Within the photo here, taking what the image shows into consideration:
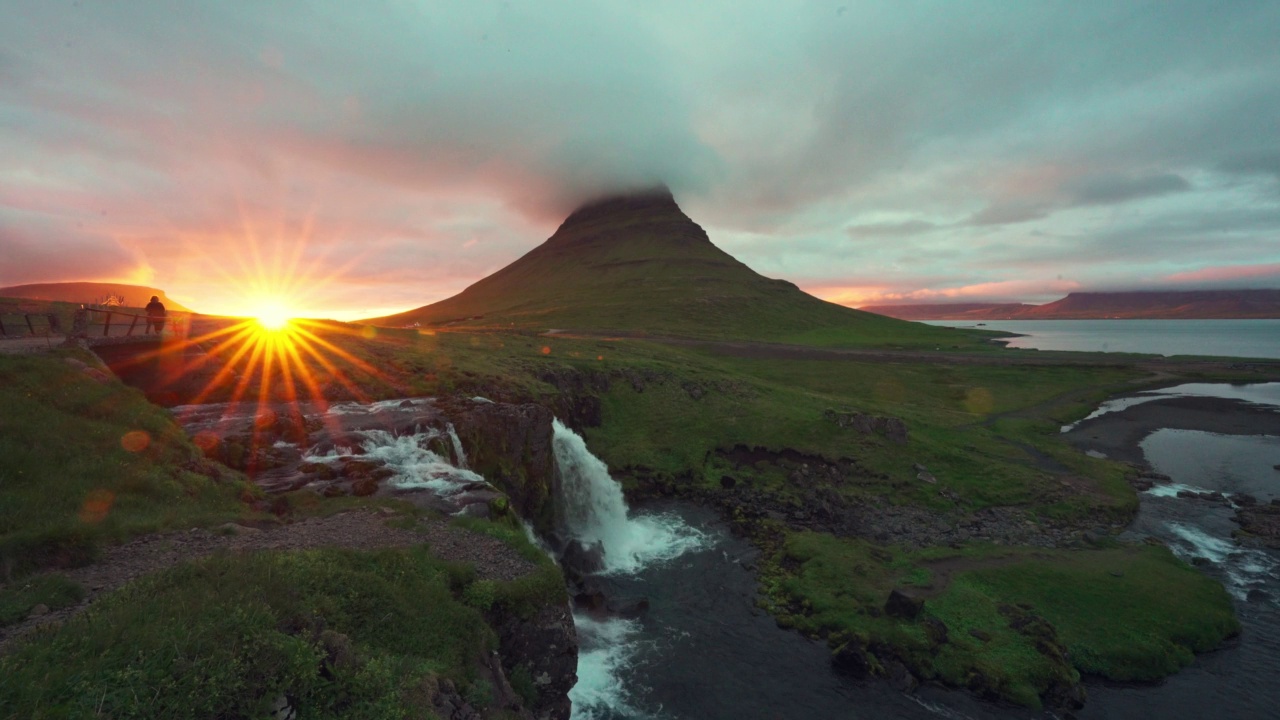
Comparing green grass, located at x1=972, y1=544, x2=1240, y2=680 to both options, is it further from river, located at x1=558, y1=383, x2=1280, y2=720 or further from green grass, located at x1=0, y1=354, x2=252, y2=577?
green grass, located at x1=0, y1=354, x2=252, y2=577

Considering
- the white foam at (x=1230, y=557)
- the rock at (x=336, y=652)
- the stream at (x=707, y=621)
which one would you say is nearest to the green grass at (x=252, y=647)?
the rock at (x=336, y=652)

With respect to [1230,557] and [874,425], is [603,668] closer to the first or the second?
[874,425]

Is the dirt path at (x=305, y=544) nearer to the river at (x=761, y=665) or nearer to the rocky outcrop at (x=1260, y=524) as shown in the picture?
the river at (x=761, y=665)

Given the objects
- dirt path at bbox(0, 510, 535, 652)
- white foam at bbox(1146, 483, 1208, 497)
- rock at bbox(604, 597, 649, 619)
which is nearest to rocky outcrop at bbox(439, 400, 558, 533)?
rock at bbox(604, 597, 649, 619)

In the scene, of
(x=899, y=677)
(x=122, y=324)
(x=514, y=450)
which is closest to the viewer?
(x=899, y=677)

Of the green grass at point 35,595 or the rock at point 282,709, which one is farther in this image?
the green grass at point 35,595

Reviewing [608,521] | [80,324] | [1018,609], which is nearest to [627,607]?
[608,521]

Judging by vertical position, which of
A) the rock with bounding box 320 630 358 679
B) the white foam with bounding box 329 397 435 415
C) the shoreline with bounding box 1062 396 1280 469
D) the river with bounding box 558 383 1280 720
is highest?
the white foam with bounding box 329 397 435 415
